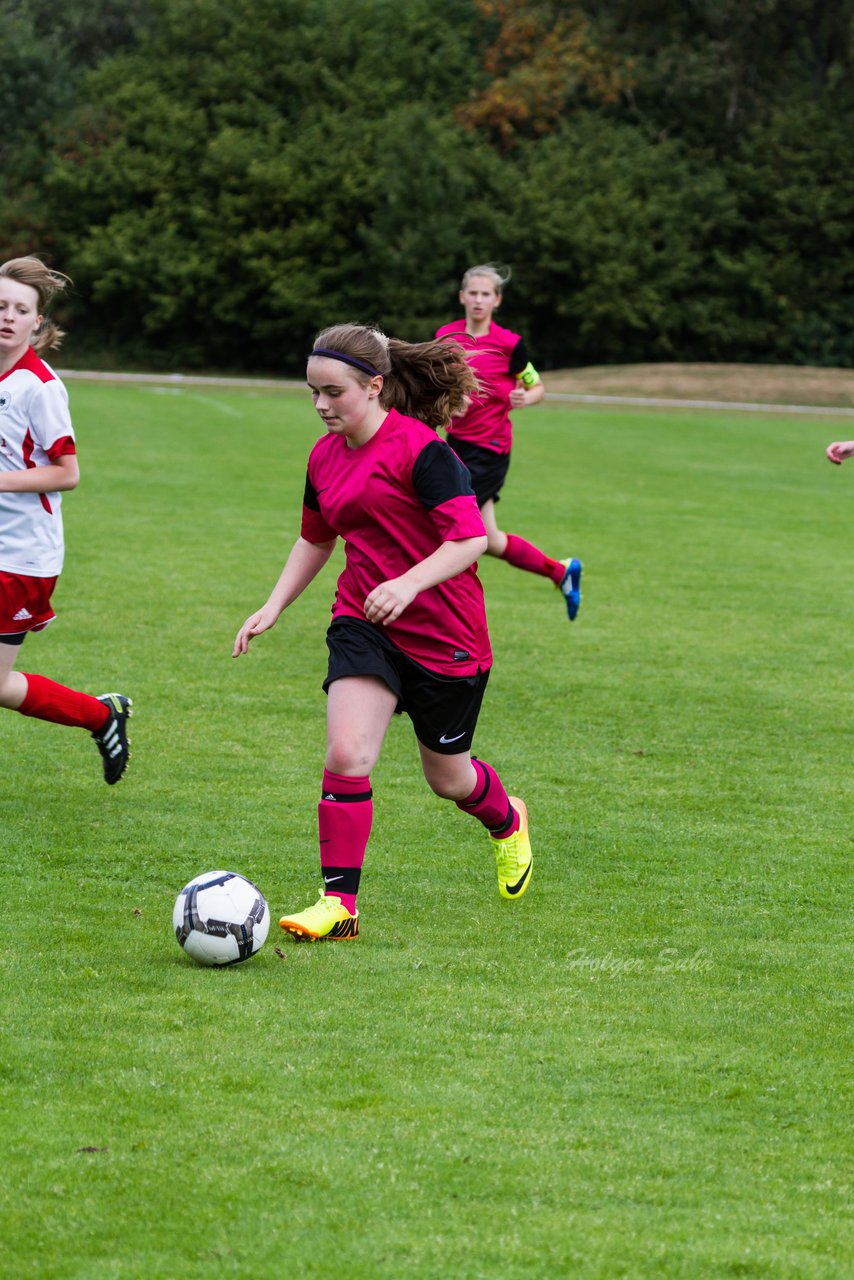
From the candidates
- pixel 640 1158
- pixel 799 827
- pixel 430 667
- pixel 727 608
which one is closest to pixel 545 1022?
pixel 640 1158

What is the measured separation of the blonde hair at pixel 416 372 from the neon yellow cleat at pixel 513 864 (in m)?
1.40

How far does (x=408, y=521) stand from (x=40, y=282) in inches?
73.0

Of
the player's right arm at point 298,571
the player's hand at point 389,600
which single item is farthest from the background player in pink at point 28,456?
the player's hand at point 389,600

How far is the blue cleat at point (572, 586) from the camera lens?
10492 millimetres

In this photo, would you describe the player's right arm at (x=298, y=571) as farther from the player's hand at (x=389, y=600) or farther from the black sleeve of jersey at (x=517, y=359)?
the black sleeve of jersey at (x=517, y=359)

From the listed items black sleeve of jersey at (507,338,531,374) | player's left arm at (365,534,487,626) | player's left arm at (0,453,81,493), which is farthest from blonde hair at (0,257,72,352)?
black sleeve of jersey at (507,338,531,374)

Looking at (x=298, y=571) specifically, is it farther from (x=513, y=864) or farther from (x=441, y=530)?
(x=513, y=864)

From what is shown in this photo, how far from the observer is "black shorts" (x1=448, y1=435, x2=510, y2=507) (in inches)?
408

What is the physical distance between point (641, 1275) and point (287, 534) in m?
11.6

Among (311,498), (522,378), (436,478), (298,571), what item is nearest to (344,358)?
(436,478)

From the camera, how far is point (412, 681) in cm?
496

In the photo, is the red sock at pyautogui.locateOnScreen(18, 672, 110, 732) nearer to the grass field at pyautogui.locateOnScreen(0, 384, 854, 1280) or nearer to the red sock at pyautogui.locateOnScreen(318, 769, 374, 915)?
the grass field at pyautogui.locateOnScreen(0, 384, 854, 1280)

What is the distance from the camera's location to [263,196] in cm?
4581

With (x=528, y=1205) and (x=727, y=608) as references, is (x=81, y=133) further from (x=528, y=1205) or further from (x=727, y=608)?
(x=528, y=1205)
